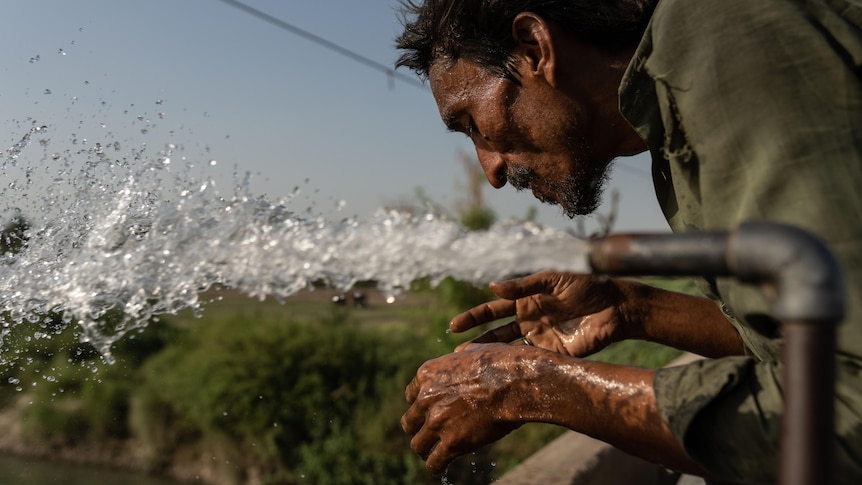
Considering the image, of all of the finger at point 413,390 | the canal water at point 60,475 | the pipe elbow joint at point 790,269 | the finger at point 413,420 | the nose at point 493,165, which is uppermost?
the nose at point 493,165

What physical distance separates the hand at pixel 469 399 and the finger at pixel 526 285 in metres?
0.47

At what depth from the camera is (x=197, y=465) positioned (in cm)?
720

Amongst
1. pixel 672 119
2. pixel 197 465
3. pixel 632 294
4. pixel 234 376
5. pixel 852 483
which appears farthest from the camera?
pixel 197 465

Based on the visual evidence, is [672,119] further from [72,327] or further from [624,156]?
[72,327]

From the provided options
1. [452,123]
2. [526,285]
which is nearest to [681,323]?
[526,285]

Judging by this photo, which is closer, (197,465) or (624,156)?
(624,156)

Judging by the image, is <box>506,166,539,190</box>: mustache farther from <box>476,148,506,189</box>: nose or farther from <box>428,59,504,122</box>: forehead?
<box>428,59,504,122</box>: forehead

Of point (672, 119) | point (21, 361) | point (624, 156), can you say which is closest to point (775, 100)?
point (672, 119)

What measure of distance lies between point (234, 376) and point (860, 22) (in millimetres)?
6054

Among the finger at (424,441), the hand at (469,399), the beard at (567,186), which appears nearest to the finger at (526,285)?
the beard at (567,186)

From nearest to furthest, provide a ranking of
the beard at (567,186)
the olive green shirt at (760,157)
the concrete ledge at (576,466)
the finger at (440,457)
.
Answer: the olive green shirt at (760,157)
the finger at (440,457)
the beard at (567,186)
the concrete ledge at (576,466)

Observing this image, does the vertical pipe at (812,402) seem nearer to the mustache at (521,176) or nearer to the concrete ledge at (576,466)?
the mustache at (521,176)

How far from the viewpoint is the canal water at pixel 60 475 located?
24.3 feet

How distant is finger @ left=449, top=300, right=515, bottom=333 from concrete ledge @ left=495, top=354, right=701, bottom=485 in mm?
942
